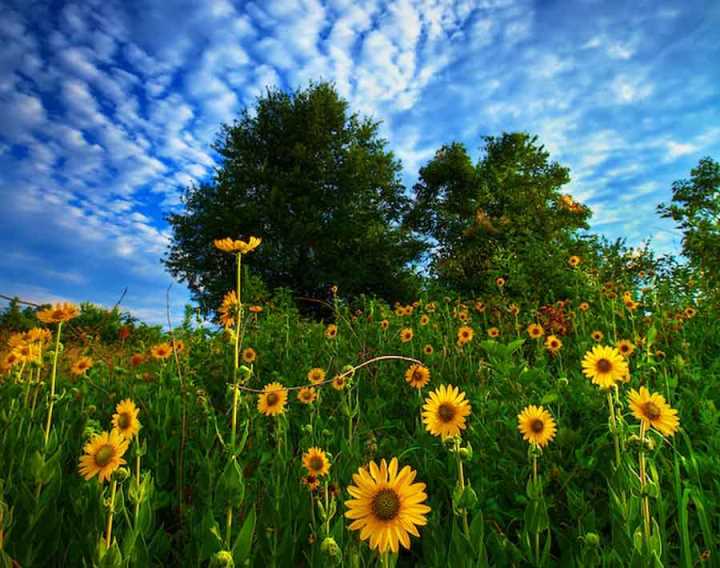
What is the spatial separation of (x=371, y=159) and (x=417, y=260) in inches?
185

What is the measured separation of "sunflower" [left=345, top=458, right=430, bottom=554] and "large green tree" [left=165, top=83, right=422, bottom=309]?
1555 cm

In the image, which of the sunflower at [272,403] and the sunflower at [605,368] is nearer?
the sunflower at [605,368]

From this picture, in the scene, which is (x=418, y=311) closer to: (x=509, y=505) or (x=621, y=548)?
(x=509, y=505)

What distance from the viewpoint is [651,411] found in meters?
1.71

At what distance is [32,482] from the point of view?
1.81 metres

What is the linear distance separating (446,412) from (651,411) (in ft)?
2.57

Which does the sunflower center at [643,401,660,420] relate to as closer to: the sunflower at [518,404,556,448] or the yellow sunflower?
the sunflower at [518,404,556,448]

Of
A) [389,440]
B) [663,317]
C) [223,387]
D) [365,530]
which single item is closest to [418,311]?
[663,317]

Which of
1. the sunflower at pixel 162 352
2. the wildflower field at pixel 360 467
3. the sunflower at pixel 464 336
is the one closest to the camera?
the wildflower field at pixel 360 467

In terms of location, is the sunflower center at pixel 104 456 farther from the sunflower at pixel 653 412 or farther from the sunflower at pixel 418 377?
the sunflower at pixel 653 412

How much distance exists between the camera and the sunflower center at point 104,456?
1.31 m

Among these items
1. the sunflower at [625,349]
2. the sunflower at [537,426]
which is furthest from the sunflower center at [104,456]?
the sunflower at [625,349]

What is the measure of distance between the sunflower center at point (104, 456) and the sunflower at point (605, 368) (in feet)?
6.01

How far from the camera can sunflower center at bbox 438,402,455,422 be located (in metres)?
1.58
